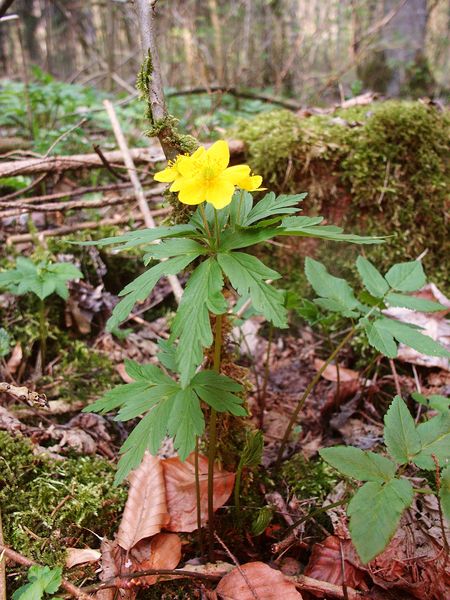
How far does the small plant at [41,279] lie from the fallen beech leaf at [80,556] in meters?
1.12

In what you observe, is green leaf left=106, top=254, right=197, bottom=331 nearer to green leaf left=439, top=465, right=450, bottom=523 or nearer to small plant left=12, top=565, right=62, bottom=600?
small plant left=12, top=565, right=62, bottom=600

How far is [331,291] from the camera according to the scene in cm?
181

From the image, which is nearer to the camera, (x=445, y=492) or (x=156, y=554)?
(x=445, y=492)

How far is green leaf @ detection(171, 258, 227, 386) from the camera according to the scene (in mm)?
1086

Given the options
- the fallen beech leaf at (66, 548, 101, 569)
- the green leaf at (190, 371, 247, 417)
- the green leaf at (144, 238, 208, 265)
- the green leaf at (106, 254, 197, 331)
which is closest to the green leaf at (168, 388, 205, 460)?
the green leaf at (190, 371, 247, 417)

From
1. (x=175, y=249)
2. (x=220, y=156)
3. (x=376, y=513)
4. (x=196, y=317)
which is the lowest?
(x=376, y=513)

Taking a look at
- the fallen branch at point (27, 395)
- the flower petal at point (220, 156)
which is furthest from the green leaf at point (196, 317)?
the fallen branch at point (27, 395)

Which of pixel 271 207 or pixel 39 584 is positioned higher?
pixel 271 207

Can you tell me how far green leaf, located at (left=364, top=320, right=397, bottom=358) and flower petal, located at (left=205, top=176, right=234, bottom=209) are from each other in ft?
2.47

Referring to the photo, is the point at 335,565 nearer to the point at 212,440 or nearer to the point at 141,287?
A: the point at 212,440

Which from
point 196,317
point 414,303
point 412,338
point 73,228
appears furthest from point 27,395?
point 73,228

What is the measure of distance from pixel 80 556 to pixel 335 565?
88 centimetres

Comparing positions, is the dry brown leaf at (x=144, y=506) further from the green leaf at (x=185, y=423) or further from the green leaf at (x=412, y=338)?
the green leaf at (x=412, y=338)

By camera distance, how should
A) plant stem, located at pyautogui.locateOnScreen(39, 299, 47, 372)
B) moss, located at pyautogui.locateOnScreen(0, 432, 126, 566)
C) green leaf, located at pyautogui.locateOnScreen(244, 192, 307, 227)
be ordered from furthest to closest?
plant stem, located at pyautogui.locateOnScreen(39, 299, 47, 372) → moss, located at pyautogui.locateOnScreen(0, 432, 126, 566) → green leaf, located at pyautogui.locateOnScreen(244, 192, 307, 227)
